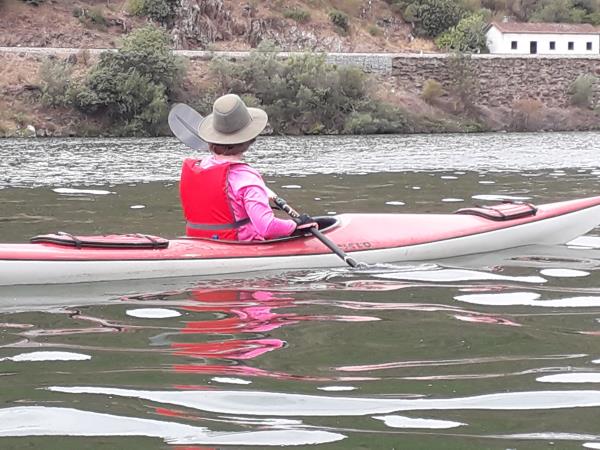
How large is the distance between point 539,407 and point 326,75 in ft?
119

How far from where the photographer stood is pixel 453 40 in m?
59.5

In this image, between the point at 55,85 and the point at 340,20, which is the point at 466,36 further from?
the point at 55,85

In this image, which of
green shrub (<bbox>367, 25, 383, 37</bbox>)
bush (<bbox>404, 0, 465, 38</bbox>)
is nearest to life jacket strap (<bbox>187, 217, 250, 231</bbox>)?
green shrub (<bbox>367, 25, 383, 37</bbox>)

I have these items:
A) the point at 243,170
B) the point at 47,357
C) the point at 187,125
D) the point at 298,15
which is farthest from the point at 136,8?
the point at 47,357

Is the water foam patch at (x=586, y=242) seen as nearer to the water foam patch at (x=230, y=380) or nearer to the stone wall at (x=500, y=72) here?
the water foam patch at (x=230, y=380)

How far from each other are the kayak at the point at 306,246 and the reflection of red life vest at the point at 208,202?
0.11 metres

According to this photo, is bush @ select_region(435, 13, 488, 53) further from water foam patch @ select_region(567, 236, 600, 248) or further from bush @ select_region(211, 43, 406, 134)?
water foam patch @ select_region(567, 236, 600, 248)

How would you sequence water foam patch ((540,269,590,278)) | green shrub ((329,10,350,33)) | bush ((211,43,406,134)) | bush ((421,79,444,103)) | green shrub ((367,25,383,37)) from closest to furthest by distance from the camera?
1. water foam patch ((540,269,590,278))
2. bush ((211,43,406,134))
3. bush ((421,79,444,103))
4. green shrub ((329,10,350,33))
5. green shrub ((367,25,383,37))

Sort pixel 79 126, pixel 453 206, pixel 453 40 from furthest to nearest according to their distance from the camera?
pixel 453 40 → pixel 79 126 → pixel 453 206

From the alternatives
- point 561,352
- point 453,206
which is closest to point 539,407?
point 561,352

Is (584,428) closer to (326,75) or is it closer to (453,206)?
(453,206)

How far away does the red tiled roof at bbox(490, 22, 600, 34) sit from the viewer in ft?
203

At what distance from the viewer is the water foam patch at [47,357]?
448 centimetres

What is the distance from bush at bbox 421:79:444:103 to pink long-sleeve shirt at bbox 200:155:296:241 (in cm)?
3846
